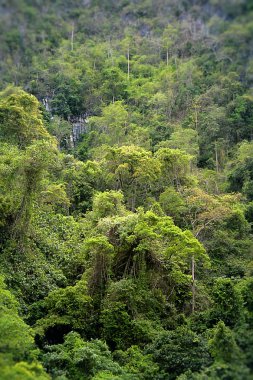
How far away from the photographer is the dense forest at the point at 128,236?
866 centimetres

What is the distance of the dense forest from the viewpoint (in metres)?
8.66

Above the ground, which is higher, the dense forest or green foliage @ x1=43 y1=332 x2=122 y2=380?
the dense forest

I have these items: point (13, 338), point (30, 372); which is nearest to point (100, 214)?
point (13, 338)

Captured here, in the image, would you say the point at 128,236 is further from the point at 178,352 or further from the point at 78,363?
the point at 78,363

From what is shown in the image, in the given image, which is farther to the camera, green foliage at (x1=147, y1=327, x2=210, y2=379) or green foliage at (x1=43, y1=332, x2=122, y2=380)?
green foliage at (x1=147, y1=327, x2=210, y2=379)

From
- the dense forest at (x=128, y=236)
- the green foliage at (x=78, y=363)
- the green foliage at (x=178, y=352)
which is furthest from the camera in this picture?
the green foliage at (x=178, y=352)

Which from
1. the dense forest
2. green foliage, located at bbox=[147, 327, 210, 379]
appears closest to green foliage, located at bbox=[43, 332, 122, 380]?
the dense forest

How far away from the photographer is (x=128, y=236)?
14.4m

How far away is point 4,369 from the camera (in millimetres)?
7016

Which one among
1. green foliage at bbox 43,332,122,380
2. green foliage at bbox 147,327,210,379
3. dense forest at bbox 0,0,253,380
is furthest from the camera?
green foliage at bbox 147,327,210,379

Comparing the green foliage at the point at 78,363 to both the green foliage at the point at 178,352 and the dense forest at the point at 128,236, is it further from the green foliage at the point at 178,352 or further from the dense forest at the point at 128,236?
the green foliage at the point at 178,352

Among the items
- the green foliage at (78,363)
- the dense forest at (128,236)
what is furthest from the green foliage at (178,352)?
the green foliage at (78,363)

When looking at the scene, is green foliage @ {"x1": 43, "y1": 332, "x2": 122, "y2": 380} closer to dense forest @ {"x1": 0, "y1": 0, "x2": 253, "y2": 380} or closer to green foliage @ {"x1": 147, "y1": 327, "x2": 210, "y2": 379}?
dense forest @ {"x1": 0, "y1": 0, "x2": 253, "y2": 380}

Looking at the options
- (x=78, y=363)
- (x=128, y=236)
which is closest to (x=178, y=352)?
(x=78, y=363)
